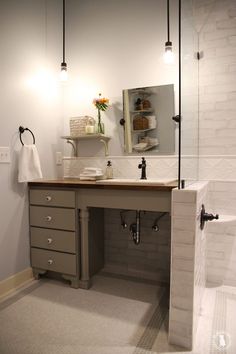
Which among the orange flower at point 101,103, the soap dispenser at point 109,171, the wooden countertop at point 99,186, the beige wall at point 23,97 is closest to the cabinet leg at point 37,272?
the beige wall at point 23,97

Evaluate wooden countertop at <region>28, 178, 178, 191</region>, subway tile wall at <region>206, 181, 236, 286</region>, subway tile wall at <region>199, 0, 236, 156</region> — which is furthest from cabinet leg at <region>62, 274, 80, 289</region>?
subway tile wall at <region>199, 0, 236, 156</region>

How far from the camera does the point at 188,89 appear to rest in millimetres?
1621

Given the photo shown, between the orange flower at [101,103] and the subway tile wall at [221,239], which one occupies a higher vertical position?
the orange flower at [101,103]

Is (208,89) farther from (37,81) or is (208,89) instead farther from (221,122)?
(37,81)

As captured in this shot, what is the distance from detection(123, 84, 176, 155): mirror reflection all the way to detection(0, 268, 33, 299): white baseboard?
1.40 meters

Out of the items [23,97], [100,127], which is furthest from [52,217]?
[23,97]

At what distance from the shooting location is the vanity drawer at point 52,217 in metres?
1.99

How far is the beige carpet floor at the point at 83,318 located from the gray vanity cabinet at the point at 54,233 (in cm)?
17

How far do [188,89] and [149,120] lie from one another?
66 cm

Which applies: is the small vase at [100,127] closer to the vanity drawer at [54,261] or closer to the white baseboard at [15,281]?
the vanity drawer at [54,261]

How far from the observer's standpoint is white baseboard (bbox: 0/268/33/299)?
75.7 inches

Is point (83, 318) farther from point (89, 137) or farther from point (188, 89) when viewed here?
point (188, 89)

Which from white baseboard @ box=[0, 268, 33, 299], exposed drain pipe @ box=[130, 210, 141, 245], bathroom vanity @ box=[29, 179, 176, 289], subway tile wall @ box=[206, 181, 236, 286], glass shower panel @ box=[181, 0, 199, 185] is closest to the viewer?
glass shower panel @ box=[181, 0, 199, 185]

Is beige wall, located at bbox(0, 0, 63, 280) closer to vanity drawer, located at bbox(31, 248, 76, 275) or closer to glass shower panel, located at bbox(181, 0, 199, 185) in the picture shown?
vanity drawer, located at bbox(31, 248, 76, 275)
